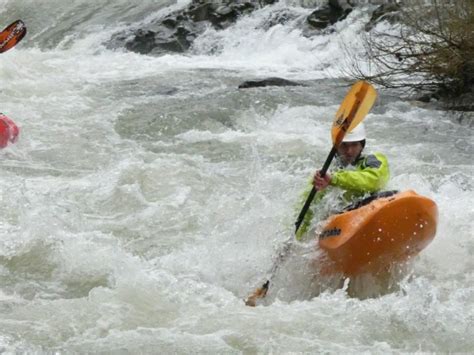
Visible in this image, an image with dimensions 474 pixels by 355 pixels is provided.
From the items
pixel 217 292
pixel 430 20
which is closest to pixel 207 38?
pixel 430 20

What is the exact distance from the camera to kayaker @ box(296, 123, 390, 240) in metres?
4.58

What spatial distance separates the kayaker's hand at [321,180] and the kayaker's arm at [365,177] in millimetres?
34

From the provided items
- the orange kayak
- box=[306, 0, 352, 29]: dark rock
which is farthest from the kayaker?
box=[306, 0, 352, 29]: dark rock

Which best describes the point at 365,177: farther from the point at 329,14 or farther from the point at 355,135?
the point at 329,14

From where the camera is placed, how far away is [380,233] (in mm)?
4504

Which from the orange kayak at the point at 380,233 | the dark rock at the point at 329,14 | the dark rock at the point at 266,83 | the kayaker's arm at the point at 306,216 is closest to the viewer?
the orange kayak at the point at 380,233

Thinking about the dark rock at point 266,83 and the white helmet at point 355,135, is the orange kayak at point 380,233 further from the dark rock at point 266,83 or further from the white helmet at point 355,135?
the dark rock at point 266,83

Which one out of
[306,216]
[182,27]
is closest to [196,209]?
[306,216]

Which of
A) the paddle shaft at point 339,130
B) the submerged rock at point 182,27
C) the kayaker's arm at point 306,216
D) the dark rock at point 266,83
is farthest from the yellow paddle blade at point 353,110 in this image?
the submerged rock at point 182,27

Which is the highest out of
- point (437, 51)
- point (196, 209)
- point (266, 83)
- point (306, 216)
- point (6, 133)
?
point (6, 133)

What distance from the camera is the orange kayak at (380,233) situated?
4.46m

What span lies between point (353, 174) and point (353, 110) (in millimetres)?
436

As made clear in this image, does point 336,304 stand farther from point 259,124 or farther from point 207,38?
point 207,38

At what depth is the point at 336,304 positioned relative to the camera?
4.49m
